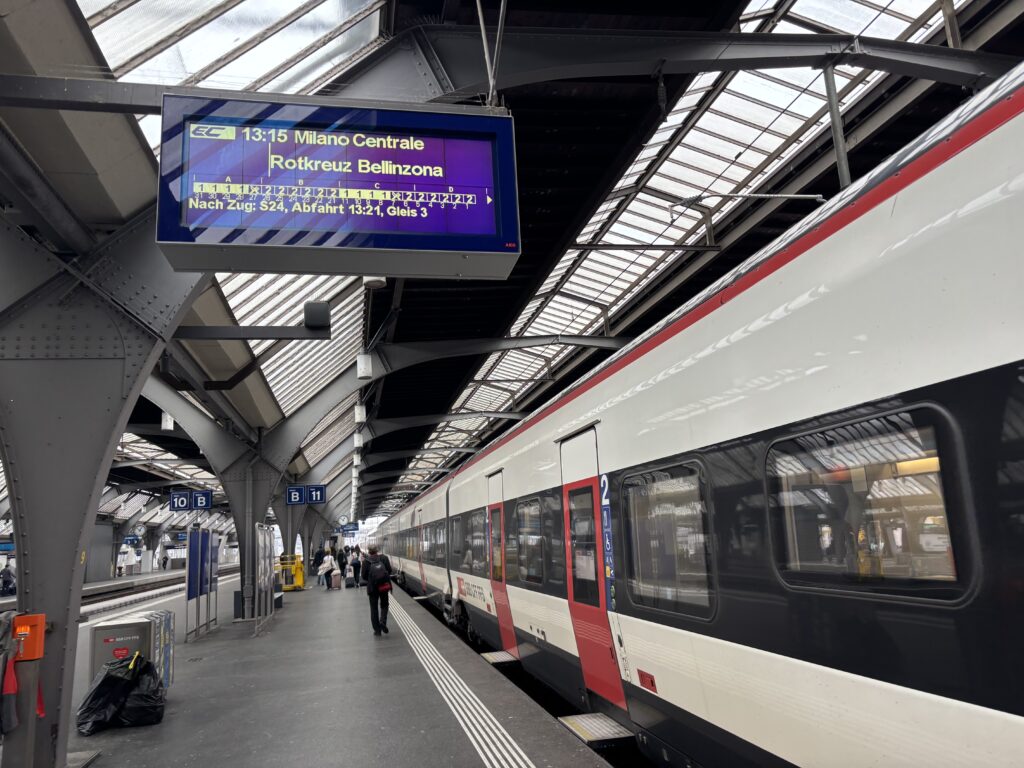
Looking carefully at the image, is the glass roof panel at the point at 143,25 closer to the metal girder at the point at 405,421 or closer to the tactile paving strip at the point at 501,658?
the tactile paving strip at the point at 501,658

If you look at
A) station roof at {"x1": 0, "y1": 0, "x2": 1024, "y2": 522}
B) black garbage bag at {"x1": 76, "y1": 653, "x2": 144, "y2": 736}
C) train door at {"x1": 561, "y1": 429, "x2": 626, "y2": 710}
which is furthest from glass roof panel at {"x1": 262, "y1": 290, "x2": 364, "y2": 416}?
train door at {"x1": 561, "y1": 429, "x2": 626, "y2": 710}

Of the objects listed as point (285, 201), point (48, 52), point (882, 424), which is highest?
point (48, 52)

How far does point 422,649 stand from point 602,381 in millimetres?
6391

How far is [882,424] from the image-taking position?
256 centimetres

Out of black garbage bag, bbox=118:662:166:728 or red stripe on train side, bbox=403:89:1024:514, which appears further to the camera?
black garbage bag, bbox=118:662:166:728

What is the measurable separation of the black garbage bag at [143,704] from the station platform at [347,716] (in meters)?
0.10

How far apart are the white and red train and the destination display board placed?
1480 millimetres

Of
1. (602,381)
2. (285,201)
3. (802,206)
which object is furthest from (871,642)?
(802,206)

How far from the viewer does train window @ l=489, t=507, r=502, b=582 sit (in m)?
8.99

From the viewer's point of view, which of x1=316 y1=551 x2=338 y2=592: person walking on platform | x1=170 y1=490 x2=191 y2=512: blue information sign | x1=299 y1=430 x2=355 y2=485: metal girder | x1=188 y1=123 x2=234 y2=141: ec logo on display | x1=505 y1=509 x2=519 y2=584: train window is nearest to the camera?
x1=188 y1=123 x2=234 y2=141: ec logo on display

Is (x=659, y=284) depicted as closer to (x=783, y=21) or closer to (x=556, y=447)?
(x=783, y=21)

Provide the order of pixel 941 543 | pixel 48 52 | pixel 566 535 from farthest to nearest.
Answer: pixel 566 535 → pixel 48 52 → pixel 941 543

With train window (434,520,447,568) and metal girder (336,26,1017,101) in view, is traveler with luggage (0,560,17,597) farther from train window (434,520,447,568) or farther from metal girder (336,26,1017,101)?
metal girder (336,26,1017,101)

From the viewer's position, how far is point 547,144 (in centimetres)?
925
